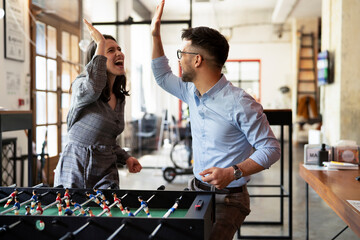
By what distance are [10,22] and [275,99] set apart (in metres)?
10.0

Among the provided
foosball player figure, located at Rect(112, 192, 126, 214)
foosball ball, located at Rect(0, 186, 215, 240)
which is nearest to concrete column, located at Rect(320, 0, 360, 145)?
foosball ball, located at Rect(0, 186, 215, 240)

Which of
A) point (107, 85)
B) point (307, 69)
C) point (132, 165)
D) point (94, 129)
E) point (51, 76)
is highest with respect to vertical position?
point (307, 69)

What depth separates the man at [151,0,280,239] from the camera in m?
1.88

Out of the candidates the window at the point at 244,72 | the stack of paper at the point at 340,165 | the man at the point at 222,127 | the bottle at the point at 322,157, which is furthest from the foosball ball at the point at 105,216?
the window at the point at 244,72

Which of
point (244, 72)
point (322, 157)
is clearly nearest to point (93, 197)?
point (322, 157)

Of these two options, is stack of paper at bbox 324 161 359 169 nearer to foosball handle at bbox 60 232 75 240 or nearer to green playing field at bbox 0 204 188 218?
green playing field at bbox 0 204 188 218

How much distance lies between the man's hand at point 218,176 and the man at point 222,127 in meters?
0.08

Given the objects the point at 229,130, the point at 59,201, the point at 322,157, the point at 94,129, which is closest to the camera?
the point at 59,201

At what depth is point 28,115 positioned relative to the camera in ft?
13.2

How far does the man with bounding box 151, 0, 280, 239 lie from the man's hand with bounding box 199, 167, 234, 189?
8 centimetres

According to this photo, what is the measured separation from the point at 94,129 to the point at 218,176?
0.81 metres

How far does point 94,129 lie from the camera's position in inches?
88.7

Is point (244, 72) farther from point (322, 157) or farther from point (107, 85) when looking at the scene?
point (107, 85)

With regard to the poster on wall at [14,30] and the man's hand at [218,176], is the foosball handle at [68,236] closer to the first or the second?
the man's hand at [218,176]
